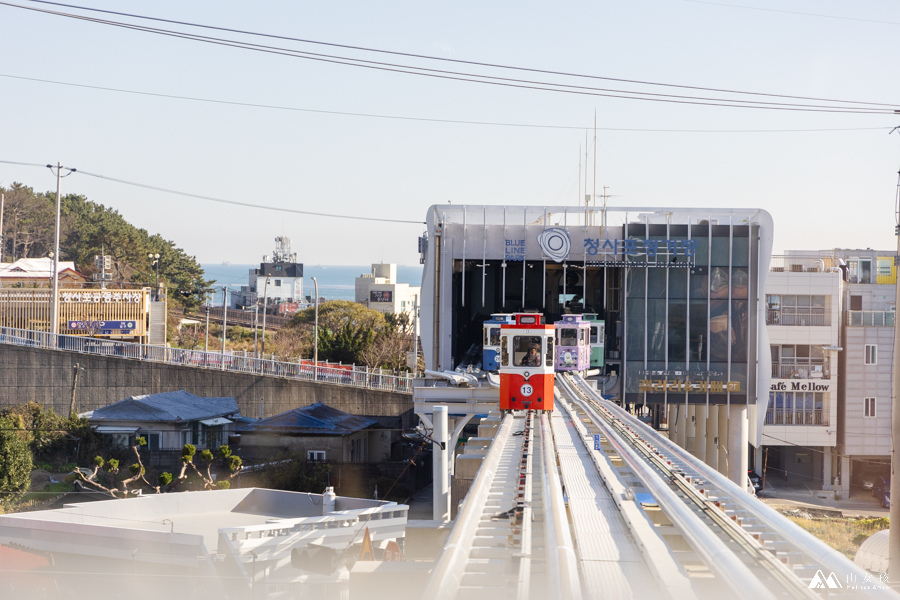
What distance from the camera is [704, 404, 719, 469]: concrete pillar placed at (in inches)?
1129

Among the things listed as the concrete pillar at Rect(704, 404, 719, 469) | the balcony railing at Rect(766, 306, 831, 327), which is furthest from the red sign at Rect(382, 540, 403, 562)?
the balcony railing at Rect(766, 306, 831, 327)

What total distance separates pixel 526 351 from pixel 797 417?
21878 millimetres

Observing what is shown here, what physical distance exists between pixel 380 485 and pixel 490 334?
17.4 ft

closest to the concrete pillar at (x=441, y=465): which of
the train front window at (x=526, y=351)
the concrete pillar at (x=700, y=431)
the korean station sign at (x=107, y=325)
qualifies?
the train front window at (x=526, y=351)

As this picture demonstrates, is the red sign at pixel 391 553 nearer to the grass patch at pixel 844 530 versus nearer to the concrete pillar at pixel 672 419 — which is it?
the grass patch at pixel 844 530

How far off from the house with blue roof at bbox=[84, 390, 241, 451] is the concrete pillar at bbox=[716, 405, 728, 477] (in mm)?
15834

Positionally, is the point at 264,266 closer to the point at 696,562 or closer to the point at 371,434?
the point at 371,434

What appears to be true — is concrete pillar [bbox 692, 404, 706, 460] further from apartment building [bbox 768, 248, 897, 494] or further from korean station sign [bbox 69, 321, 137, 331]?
korean station sign [bbox 69, 321, 137, 331]

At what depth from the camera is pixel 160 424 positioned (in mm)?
26094

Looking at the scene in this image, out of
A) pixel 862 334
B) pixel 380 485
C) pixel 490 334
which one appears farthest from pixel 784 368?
pixel 380 485

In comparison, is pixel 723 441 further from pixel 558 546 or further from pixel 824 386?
pixel 558 546

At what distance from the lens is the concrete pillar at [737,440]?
2589 centimetres

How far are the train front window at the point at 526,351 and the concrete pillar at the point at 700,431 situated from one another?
14298mm

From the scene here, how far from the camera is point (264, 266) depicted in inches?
4461
